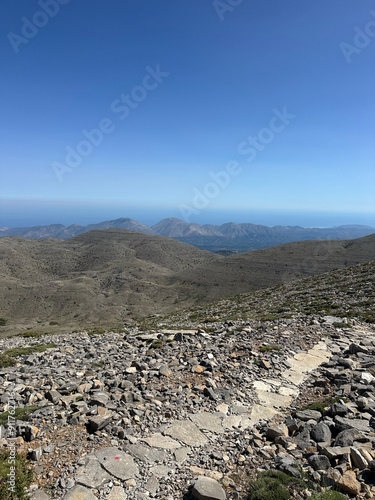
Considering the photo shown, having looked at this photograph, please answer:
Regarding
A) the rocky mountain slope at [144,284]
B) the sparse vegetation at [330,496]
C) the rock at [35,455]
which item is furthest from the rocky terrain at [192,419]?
the rocky mountain slope at [144,284]

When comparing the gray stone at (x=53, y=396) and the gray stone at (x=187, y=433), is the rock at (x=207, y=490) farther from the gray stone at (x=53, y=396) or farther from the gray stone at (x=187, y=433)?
the gray stone at (x=53, y=396)

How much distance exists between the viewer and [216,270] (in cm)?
→ 12600

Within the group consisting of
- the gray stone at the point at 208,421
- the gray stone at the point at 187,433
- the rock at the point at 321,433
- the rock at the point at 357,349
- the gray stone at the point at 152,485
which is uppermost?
the rock at the point at 321,433

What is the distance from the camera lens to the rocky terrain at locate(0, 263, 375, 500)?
6441mm

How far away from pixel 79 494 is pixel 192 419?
4.15 meters

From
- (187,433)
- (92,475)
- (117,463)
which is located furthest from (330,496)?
(92,475)

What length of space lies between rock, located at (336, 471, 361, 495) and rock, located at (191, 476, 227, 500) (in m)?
2.53

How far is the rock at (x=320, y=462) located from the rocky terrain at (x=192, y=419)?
0.02 m

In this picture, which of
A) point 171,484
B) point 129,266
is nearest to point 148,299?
point 129,266

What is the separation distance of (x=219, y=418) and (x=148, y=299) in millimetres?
97801

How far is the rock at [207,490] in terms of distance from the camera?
19.6 ft

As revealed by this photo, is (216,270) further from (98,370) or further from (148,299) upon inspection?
(98,370)

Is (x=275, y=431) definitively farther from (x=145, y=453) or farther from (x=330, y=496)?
(x=145, y=453)

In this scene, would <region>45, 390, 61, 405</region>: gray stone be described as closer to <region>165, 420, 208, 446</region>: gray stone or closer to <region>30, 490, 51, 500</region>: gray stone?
<region>30, 490, 51, 500</region>: gray stone
